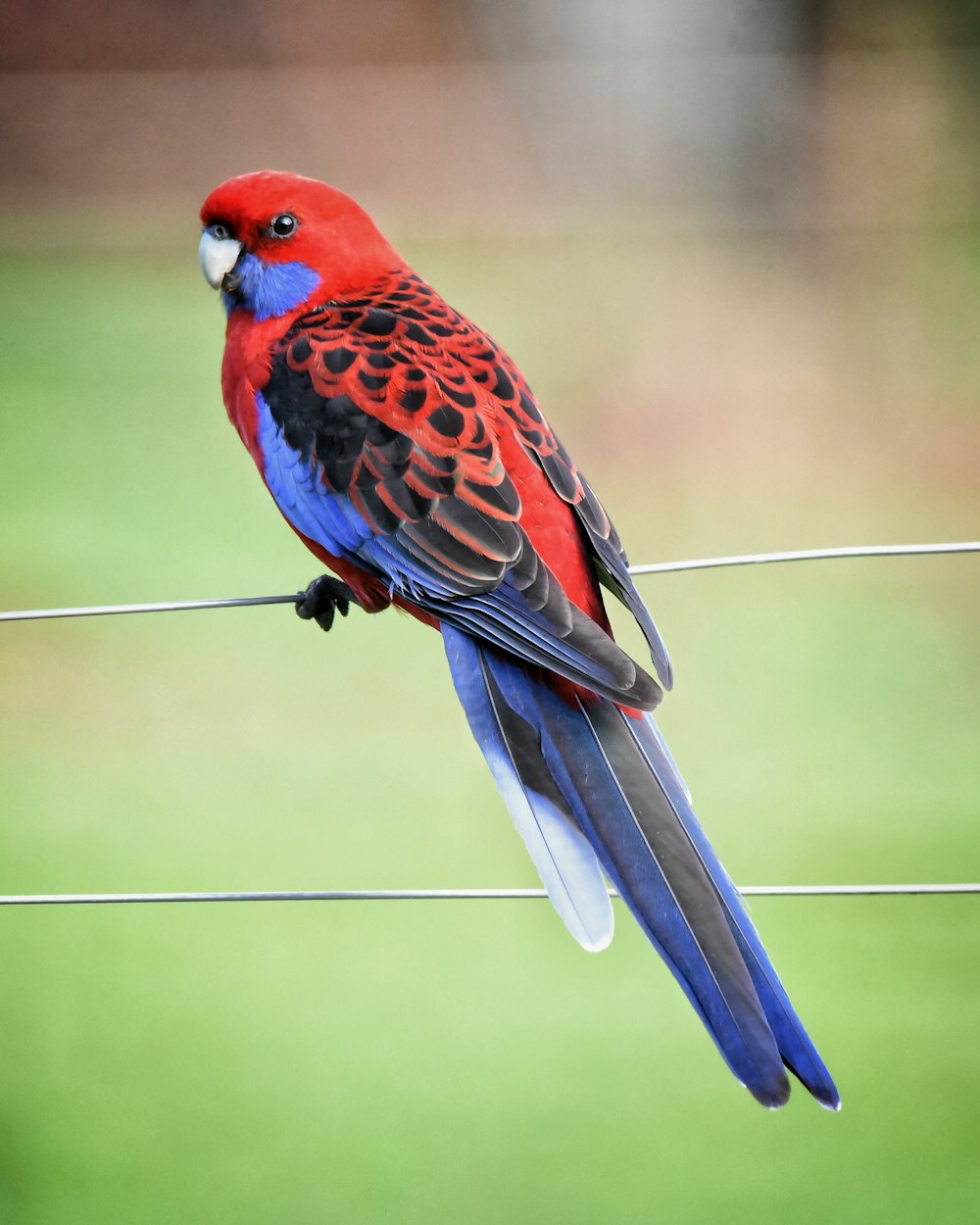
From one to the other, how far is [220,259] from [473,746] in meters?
2.31

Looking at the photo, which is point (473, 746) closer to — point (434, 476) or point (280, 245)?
point (280, 245)

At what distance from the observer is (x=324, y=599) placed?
1.79m

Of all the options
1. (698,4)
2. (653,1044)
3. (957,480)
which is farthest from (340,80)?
(653,1044)

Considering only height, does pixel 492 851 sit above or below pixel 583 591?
below

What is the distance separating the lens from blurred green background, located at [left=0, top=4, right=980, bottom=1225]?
2746mm

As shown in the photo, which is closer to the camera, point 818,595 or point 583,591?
point 583,591

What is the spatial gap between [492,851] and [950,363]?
4607 mm

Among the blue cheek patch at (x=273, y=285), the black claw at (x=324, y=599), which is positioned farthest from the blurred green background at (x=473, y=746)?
the blue cheek patch at (x=273, y=285)

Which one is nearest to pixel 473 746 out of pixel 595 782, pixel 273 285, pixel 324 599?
pixel 324 599

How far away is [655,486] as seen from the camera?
568 cm

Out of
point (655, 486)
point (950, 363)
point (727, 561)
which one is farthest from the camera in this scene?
point (950, 363)

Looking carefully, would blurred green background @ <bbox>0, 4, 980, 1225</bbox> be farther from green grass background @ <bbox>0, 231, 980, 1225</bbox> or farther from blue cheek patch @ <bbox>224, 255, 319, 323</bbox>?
blue cheek patch @ <bbox>224, 255, 319, 323</bbox>

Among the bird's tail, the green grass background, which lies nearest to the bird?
the bird's tail

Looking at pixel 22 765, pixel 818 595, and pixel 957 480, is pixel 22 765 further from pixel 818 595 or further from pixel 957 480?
pixel 957 480
